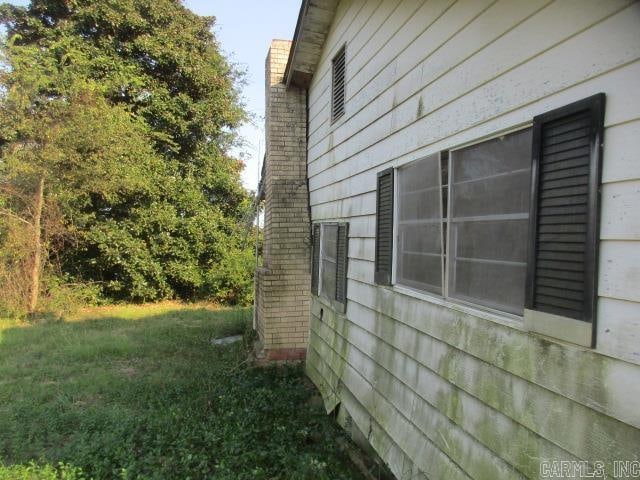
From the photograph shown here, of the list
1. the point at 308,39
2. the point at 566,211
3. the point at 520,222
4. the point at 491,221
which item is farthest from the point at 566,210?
→ the point at 308,39

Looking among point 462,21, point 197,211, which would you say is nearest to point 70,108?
point 197,211

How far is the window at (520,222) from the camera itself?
185cm

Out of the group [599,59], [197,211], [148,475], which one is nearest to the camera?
[599,59]

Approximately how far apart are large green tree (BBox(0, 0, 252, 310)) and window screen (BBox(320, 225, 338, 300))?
8.41m

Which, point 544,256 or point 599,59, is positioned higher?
point 599,59

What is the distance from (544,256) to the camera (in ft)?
6.70

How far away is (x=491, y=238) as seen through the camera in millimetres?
2502

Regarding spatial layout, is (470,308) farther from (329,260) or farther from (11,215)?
(11,215)

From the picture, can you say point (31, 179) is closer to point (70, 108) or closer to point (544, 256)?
point (70, 108)

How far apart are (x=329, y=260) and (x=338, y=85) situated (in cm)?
215

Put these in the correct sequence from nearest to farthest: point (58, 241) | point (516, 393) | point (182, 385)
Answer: point (516, 393), point (182, 385), point (58, 241)

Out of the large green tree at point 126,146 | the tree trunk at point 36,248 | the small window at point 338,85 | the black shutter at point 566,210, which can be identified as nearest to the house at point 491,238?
the black shutter at point 566,210

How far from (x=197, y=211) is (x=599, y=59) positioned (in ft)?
44.5

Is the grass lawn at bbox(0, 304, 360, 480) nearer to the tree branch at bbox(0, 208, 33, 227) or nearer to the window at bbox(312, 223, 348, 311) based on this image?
the window at bbox(312, 223, 348, 311)
